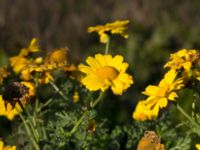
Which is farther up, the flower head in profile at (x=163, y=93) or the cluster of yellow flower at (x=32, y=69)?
the cluster of yellow flower at (x=32, y=69)

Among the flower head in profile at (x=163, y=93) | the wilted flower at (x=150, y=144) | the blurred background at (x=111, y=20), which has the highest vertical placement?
the blurred background at (x=111, y=20)

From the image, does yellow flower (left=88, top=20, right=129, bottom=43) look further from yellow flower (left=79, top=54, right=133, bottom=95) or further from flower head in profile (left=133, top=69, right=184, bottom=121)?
flower head in profile (left=133, top=69, right=184, bottom=121)

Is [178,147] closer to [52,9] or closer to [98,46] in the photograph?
[98,46]

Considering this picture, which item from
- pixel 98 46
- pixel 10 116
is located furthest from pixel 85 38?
pixel 10 116

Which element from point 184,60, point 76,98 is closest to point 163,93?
point 184,60

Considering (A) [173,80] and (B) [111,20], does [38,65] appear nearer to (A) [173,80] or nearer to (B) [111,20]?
(A) [173,80]

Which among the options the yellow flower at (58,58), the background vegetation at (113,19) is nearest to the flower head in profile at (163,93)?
the yellow flower at (58,58)

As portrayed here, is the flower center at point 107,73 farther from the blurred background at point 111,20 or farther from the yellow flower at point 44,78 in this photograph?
the blurred background at point 111,20

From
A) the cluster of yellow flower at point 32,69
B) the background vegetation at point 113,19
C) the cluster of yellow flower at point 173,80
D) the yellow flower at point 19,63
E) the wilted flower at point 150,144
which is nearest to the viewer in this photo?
the wilted flower at point 150,144
